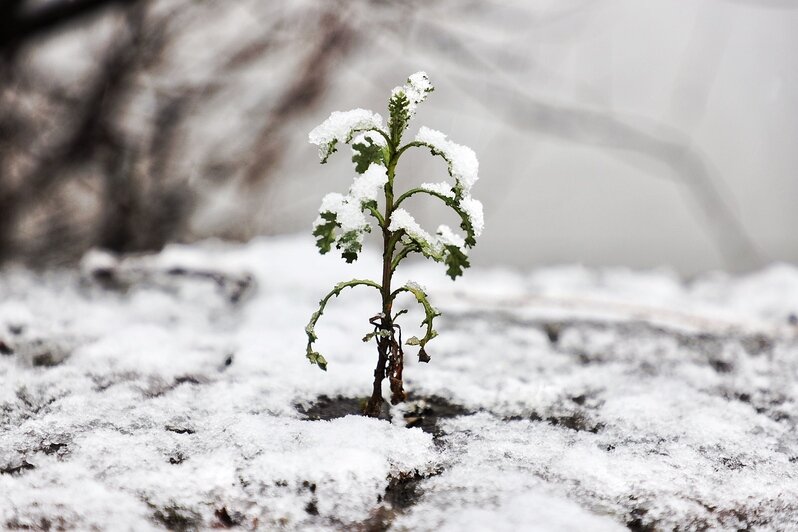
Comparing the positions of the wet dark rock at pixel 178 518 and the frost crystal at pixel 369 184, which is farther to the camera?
the frost crystal at pixel 369 184

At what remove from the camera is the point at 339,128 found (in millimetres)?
931

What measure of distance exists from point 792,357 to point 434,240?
96 cm

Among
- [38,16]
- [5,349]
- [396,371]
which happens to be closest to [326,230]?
[396,371]

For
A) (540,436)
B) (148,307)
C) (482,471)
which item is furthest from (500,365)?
(148,307)

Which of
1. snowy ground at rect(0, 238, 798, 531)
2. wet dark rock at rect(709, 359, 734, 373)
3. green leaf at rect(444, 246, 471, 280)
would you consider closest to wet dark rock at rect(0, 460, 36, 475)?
snowy ground at rect(0, 238, 798, 531)

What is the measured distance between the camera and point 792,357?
1.43m

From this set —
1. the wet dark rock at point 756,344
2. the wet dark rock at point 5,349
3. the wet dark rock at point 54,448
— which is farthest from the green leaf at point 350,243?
the wet dark rock at point 756,344

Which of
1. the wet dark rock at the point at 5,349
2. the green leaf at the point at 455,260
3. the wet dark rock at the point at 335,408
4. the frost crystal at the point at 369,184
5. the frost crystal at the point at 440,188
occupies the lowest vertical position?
the wet dark rock at the point at 335,408

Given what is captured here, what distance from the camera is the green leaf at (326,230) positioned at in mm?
899

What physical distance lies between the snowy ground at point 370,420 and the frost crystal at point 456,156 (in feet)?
1.23

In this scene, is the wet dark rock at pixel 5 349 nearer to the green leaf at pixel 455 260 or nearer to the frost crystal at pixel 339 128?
the frost crystal at pixel 339 128

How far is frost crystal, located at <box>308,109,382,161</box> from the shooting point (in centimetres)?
92

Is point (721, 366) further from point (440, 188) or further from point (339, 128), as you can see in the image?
point (339, 128)

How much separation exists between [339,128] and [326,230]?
0.49ft
